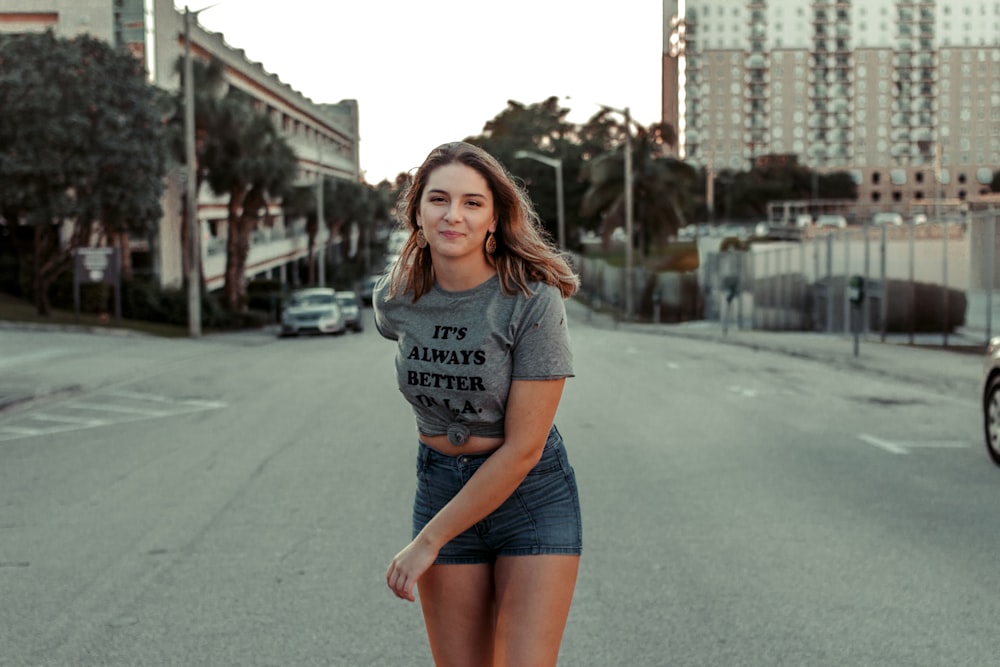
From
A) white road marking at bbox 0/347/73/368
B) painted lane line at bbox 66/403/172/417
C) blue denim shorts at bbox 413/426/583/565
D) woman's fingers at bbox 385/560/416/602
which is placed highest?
blue denim shorts at bbox 413/426/583/565

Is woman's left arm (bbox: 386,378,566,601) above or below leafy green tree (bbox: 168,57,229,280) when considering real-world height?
below

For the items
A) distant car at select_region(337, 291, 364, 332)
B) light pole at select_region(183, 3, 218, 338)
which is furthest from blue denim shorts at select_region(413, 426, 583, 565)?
distant car at select_region(337, 291, 364, 332)

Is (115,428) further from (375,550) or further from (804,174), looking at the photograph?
(804,174)

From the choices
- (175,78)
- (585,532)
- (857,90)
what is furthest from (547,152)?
(857,90)

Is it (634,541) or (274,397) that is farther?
(274,397)

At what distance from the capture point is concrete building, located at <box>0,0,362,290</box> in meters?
48.0

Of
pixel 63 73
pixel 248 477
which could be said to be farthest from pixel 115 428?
pixel 63 73

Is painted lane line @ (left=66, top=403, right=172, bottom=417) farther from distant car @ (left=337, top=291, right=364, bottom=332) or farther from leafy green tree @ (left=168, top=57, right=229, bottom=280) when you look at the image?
leafy green tree @ (left=168, top=57, right=229, bottom=280)

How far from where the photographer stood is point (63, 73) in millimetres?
35125

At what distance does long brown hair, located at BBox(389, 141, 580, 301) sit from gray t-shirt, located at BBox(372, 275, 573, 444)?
5cm

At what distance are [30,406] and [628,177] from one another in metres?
30.5

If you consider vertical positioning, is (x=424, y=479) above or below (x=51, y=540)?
above

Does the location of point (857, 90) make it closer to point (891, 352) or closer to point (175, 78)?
point (175, 78)

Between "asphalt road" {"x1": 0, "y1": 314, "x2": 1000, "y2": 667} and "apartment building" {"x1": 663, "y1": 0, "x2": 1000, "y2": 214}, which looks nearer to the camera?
"asphalt road" {"x1": 0, "y1": 314, "x2": 1000, "y2": 667}
